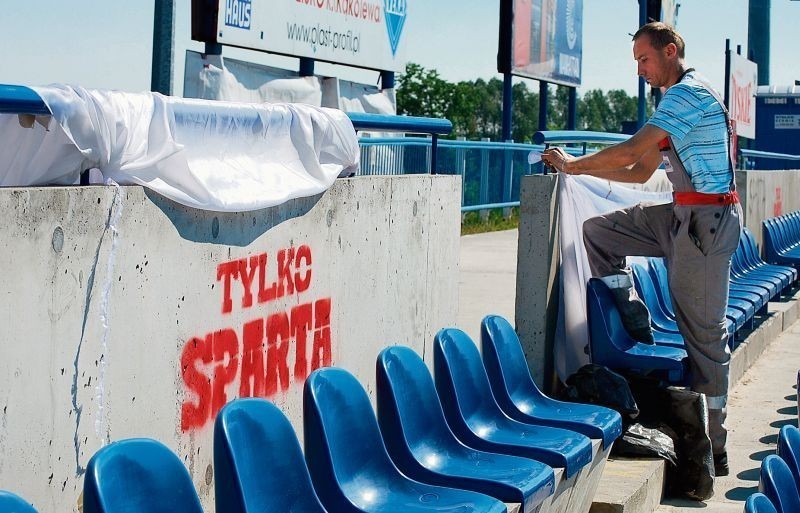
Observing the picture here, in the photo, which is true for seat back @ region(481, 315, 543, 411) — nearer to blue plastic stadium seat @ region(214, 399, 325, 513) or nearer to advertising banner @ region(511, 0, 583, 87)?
blue plastic stadium seat @ region(214, 399, 325, 513)

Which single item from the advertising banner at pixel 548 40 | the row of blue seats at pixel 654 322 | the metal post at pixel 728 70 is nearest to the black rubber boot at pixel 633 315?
the row of blue seats at pixel 654 322

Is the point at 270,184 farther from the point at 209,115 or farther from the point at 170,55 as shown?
the point at 170,55

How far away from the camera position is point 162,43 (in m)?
8.19

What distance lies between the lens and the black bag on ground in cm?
570

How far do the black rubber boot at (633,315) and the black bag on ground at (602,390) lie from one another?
71cm

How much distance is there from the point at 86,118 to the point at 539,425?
7.25ft

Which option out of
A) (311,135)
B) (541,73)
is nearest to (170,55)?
(311,135)

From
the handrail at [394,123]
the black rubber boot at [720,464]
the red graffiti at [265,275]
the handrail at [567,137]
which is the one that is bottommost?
the black rubber boot at [720,464]

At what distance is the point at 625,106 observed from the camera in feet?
338

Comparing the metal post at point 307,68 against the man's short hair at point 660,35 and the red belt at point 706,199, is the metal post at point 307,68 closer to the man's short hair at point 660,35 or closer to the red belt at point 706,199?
the man's short hair at point 660,35

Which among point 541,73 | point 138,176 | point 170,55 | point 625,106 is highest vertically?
point 625,106

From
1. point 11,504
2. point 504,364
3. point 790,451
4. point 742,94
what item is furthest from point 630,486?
point 742,94

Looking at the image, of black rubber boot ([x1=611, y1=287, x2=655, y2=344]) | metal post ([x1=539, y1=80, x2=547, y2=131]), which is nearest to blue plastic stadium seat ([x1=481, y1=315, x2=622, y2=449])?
black rubber boot ([x1=611, y1=287, x2=655, y2=344])

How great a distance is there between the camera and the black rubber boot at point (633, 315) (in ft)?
21.2
